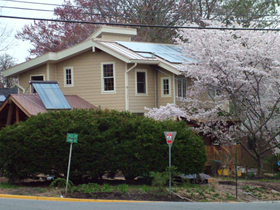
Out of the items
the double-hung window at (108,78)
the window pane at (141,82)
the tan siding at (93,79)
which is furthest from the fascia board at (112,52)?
the window pane at (141,82)

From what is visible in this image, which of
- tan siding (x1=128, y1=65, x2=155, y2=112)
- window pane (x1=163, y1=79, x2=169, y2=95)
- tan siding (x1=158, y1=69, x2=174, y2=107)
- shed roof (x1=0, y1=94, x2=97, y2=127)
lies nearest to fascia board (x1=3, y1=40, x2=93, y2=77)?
tan siding (x1=128, y1=65, x2=155, y2=112)

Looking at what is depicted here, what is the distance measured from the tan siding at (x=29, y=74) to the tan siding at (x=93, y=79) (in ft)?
3.84

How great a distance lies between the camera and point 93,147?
18219 mm

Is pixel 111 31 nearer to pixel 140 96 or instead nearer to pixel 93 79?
pixel 93 79

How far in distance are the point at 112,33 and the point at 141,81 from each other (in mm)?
4783

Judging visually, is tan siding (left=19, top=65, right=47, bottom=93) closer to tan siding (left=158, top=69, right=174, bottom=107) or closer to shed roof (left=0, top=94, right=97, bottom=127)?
shed roof (left=0, top=94, right=97, bottom=127)

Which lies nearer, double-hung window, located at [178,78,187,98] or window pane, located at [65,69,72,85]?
double-hung window, located at [178,78,187,98]

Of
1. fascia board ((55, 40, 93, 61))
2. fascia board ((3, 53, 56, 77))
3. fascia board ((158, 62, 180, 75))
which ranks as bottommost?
fascia board ((158, 62, 180, 75))

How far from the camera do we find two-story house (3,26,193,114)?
86.9ft

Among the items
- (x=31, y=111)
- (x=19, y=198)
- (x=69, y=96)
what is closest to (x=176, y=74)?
(x=69, y=96)

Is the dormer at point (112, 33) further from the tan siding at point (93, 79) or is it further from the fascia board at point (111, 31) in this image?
the tan siding at point (93, 79)

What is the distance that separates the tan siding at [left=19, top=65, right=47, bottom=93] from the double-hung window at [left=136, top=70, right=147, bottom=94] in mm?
6157

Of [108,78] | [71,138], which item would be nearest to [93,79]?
[108,78]

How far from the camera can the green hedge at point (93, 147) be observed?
17922 mm
